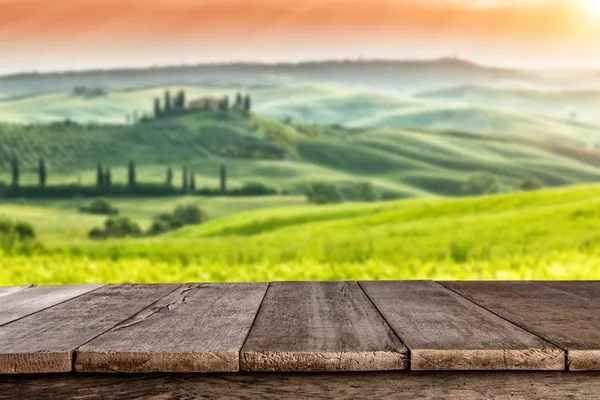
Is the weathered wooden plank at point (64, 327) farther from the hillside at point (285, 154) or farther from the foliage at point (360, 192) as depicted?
the foliage at point (360, 192)

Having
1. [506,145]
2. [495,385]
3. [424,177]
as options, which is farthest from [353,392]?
[424,177]

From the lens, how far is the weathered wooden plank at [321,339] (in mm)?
1103

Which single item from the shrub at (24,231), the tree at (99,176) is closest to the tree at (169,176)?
the tree at (99,176)

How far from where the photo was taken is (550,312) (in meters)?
1.56

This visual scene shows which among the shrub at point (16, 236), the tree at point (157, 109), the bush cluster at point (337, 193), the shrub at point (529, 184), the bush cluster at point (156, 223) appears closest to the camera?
the shrub at point (16, 236)

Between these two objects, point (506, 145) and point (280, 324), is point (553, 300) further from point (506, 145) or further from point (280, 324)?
point (506, 145)

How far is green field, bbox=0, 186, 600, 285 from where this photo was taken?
684 cm

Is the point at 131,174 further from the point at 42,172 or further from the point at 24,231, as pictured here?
the point at 24,231

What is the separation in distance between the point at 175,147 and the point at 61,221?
298 inches

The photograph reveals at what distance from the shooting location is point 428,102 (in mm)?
21906

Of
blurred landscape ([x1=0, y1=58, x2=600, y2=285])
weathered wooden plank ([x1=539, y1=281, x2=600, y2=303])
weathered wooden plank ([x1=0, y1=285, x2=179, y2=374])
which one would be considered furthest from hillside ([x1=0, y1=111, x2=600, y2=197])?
weathered wooden plank ([x1=0, y1=285, x2=179, y2=374])

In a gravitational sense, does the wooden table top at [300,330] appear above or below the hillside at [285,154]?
above

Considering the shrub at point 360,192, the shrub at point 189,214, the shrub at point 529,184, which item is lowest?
the shrub at point 189,214

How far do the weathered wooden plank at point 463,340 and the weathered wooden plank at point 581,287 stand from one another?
466 millimetres
